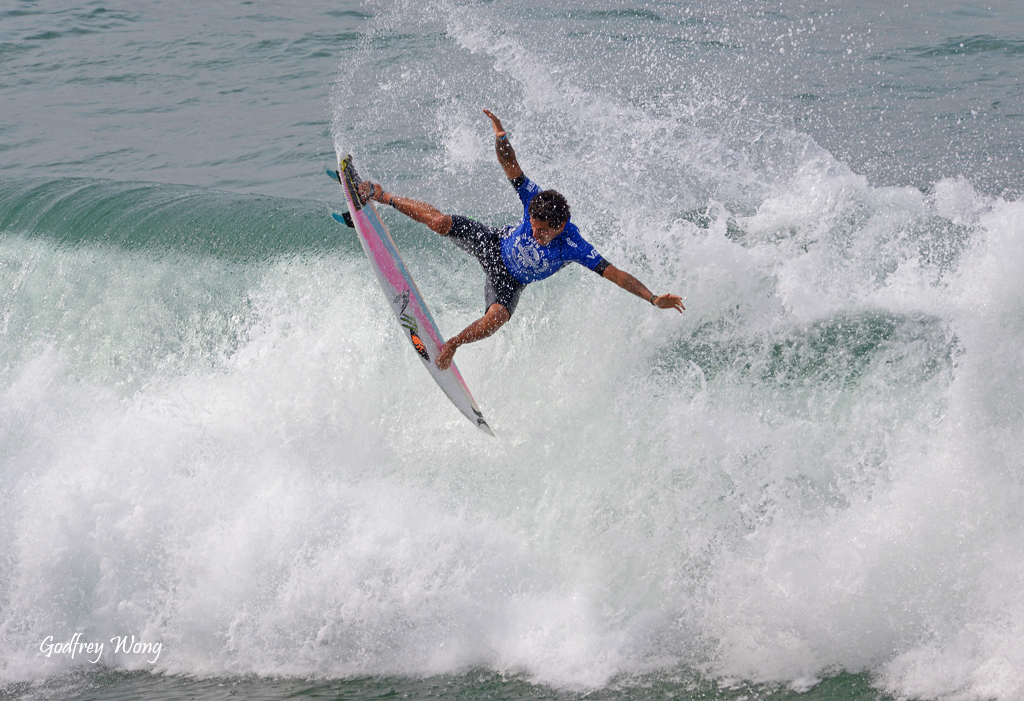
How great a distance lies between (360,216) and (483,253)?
1.00 metres

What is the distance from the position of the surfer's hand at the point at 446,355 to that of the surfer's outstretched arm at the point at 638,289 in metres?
1.19

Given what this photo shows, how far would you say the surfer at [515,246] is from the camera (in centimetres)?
544

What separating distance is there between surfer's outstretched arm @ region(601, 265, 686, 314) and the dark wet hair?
423 millimetres

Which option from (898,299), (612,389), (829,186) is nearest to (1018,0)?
(829,186)

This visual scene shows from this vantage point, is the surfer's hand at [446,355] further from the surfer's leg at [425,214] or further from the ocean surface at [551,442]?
the surfer's leg at [425,214]

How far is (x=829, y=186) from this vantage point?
7109mm

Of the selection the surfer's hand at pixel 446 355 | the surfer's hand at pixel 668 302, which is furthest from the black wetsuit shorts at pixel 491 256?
the surfer's hand at pixel 668 302

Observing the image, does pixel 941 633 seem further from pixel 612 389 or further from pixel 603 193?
pixel 603 193

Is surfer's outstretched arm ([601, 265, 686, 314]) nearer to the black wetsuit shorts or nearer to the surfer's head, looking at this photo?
the surfer's head

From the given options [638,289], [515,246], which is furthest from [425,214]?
[638,289]
